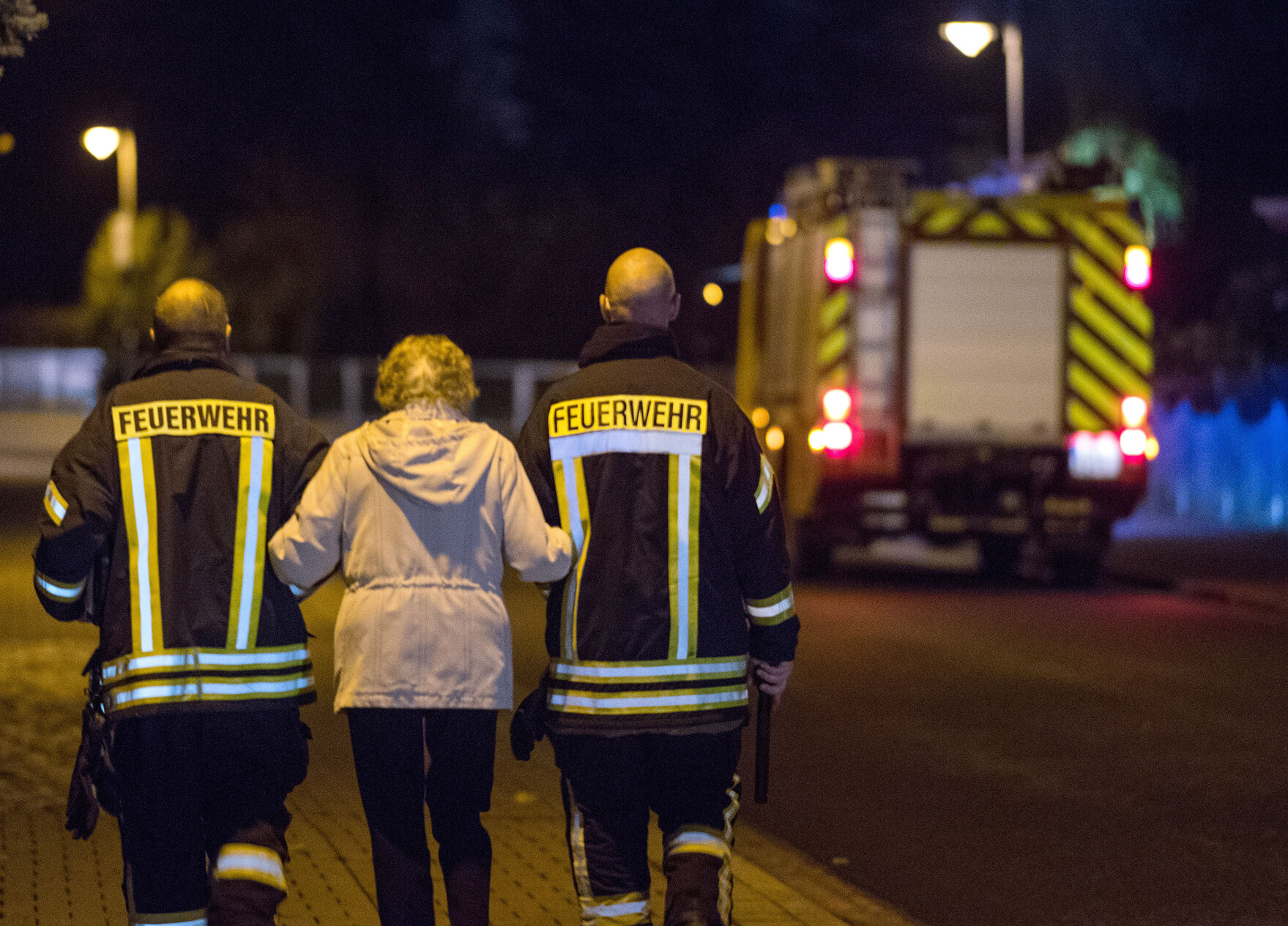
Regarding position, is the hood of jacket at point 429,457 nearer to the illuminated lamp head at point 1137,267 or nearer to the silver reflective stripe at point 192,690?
the silver reflective stripe at point 192,690

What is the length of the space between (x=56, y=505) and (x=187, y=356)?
1.49 feet

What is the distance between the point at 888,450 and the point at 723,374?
1970cm

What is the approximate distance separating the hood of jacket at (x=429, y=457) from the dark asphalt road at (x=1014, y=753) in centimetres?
231

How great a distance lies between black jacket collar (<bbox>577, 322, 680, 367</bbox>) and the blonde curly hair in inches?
11.9

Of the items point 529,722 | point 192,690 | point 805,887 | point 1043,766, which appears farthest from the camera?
point 1043,766

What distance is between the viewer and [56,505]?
4.31m

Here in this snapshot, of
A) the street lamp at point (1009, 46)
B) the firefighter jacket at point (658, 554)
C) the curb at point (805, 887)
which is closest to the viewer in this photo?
the firefighter jacket at point (658, 554)

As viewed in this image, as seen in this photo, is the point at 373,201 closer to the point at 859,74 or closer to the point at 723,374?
the point at 859,74

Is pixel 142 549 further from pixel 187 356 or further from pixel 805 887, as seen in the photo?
pixel 805 887

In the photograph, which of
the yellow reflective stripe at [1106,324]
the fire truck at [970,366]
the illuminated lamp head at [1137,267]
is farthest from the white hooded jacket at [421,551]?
the illuminated lamp head at [1137,267]

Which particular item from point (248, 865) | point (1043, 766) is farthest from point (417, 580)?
point (1043, 766)

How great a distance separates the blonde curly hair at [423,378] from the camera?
443 centimetres

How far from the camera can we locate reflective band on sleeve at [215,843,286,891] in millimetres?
4309

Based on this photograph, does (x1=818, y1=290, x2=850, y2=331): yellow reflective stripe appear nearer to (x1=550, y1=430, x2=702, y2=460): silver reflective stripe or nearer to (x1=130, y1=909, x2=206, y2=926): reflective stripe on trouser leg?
(x1=550, y1=430, x2=702, y2=460): silver reflective stripe
